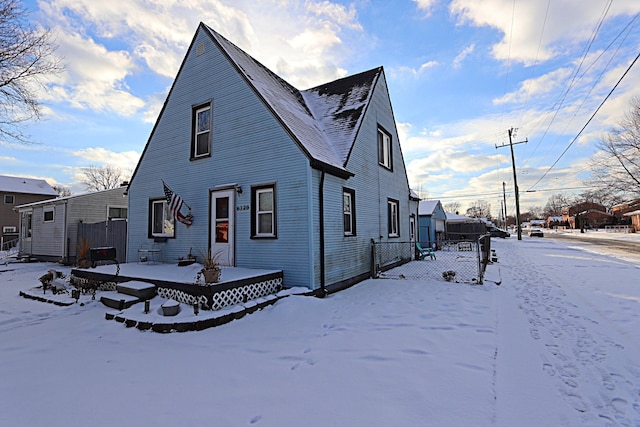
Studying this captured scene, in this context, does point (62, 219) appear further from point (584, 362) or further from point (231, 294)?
point (584, 362)

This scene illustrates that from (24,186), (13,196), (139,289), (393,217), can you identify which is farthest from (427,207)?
(24,186)

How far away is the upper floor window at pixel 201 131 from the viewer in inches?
390

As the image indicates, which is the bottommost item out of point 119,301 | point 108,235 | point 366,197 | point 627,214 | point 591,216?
point 119,301

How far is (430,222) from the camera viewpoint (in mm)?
25609

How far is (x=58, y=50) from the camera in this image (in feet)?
31.6

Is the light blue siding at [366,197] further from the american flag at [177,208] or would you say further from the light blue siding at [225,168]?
the american flag at [177,208]

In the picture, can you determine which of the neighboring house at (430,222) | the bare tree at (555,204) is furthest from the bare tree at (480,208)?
the neighboring house at (430,222)

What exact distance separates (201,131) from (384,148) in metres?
7.63

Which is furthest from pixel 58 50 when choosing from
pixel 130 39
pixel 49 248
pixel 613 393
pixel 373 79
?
pixel 613 393

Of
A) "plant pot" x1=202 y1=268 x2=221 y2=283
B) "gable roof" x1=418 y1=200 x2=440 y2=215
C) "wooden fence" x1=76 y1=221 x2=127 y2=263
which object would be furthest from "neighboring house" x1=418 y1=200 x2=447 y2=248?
Result: "plant pot" x1=202 y1=268 x2=221 y2=283

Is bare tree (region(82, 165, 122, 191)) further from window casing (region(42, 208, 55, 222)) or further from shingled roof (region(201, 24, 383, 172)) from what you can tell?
shingled roof (region(201, 24, 383, 172))

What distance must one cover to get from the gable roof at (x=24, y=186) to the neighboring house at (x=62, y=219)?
15.9 metres

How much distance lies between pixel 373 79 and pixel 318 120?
2.92 metres

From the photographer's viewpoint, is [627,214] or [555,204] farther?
[555,204]
